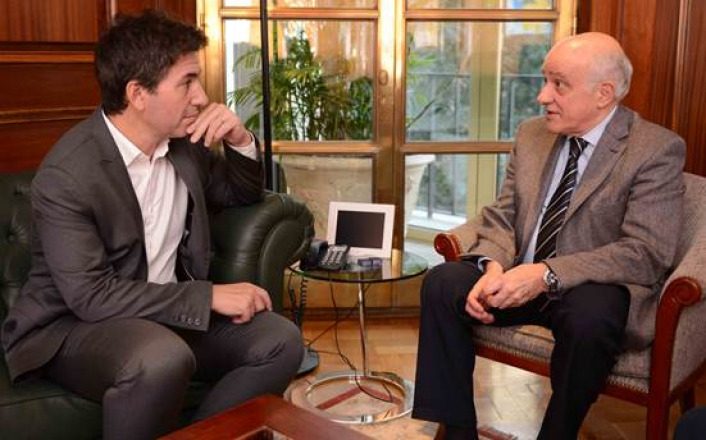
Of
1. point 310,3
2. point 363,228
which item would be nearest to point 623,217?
point 363,228

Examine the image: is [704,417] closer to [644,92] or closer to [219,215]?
[219,215]

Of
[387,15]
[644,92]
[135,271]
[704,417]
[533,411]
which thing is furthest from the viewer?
[387,15]

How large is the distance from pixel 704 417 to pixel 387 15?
2143 mm

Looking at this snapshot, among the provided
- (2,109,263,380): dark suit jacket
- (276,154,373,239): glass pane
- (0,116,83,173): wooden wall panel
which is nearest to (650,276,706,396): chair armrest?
(2,109,263,380): dark suit jacket

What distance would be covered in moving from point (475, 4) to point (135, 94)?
70.3 inches

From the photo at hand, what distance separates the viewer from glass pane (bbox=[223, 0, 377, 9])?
10.4ft

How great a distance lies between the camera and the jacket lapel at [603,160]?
2.08 meters

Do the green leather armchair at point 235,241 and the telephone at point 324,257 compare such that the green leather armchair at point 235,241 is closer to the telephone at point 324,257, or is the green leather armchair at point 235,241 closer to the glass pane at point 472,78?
the telephone at point 324,257

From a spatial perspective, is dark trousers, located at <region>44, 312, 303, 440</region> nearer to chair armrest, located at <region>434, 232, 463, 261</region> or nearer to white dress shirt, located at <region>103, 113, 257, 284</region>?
white dress shirt, located at <region>103, 113, 257, 284</region>

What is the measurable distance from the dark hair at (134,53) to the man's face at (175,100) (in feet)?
0.06

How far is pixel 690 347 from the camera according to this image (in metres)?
1.90

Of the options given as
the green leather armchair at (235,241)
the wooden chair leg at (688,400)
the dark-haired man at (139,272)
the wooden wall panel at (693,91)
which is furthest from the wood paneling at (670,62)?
the dark-haired man at (139,272)

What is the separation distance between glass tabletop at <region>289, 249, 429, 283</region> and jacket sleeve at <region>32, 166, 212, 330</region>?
650 millimetres

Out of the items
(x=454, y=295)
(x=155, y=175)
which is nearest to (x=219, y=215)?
(x=155, y=175)
